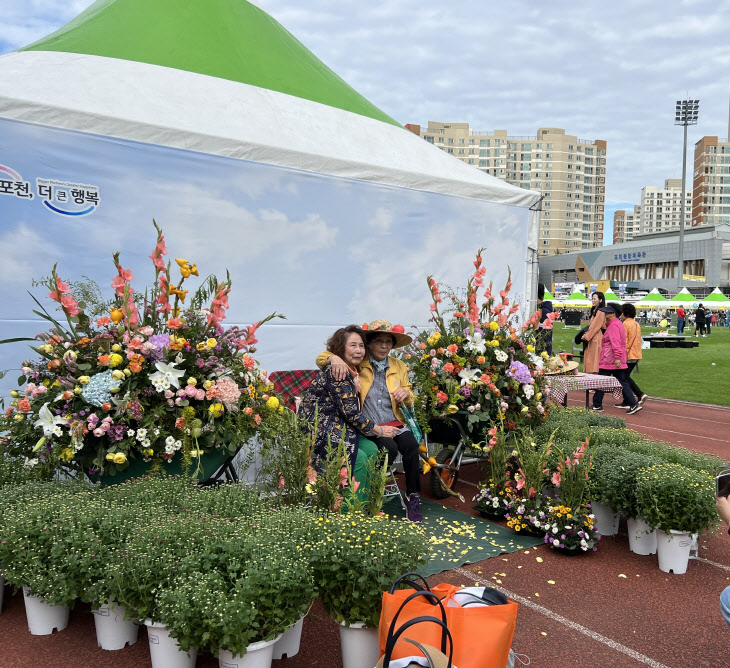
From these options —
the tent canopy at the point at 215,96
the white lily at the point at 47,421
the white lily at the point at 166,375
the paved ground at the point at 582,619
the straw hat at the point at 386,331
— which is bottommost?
the paved ground at the point at 582,619

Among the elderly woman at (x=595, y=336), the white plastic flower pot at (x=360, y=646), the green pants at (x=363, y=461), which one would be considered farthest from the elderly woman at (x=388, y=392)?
the elderly woman at (x=595, y=336)

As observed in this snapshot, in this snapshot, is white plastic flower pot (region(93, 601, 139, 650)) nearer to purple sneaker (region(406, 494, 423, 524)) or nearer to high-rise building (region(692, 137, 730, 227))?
purple sneaker (region(406, 494, 423, 524))

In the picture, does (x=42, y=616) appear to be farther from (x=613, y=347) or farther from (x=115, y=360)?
(x=613, y=347)

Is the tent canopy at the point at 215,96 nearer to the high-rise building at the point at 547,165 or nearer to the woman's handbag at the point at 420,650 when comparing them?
the woman's handbag at the point at 420,650

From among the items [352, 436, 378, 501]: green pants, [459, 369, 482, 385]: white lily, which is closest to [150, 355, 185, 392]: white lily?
[352, 436, 378, 501]: green pants

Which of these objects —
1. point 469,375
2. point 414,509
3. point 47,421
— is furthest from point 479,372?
point 47,421

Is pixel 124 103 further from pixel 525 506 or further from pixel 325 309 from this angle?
pixel 525 506

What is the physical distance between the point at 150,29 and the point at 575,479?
5911 mm

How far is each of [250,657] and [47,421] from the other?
6.45 feet

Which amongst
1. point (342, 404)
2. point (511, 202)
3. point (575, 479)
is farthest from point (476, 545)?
point (511, 202)

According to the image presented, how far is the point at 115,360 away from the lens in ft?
11.9

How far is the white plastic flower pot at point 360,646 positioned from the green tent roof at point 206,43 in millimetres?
5471

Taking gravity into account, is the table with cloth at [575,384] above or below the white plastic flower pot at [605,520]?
above

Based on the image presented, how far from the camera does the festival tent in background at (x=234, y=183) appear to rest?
4.75 meters
